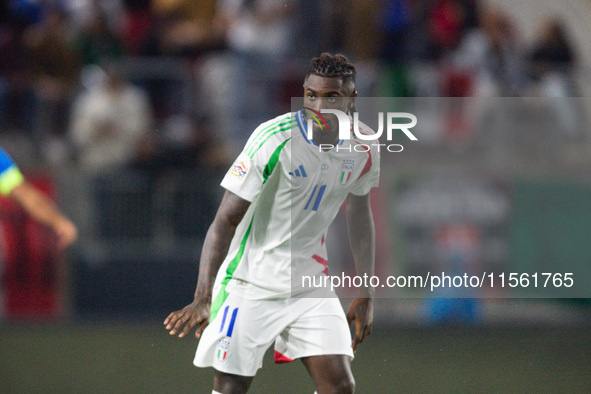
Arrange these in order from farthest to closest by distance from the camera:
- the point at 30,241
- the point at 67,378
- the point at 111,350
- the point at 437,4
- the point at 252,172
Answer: the point at 437,4, the point at 30,241, the point at 111,350, the point at 67,378, the point at 252,172

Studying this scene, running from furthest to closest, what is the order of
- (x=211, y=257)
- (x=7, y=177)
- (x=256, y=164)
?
(x=7, y=177) < (x=256, y=164) < (x=211, y=257)

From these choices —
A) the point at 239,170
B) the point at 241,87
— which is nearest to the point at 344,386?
the point at 239,170

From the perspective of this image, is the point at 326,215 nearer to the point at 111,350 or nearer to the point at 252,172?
the point at 252,172

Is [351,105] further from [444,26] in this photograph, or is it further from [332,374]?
[444,26]

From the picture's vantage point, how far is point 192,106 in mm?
9344

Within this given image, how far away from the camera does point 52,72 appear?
934 cm

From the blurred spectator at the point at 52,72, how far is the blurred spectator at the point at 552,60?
216 inches

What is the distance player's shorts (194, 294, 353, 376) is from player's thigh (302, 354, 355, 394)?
1.4 inches

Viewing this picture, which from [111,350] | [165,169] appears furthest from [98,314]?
[165,169]

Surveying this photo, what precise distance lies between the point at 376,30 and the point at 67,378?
18.5 feet

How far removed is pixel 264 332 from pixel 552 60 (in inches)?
288

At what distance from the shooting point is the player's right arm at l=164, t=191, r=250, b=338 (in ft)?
12.5

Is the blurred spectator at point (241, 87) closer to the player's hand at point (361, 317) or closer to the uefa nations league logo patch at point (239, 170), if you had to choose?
the player's hand at point (361, 317)

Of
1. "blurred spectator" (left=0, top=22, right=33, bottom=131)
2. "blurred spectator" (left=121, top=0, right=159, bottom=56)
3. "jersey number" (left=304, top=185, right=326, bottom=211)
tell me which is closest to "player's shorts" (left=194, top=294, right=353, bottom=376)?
"jersey number" (left=304, top=185, right=326, bottom=211)
